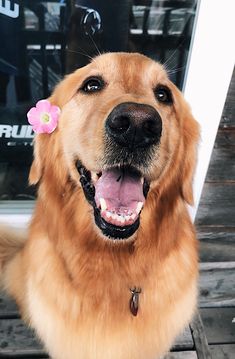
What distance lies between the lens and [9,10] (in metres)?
1.84

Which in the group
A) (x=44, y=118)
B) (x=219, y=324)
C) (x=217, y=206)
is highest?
(x=44, y=118)

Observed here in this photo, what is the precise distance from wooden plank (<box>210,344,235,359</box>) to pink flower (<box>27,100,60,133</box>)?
1370 millimetres

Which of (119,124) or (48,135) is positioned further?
(48,135)

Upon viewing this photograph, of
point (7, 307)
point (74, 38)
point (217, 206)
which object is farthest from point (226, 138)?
point (7, 307)

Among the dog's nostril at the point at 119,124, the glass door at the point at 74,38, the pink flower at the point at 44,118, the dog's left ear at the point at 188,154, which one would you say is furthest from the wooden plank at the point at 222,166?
the dog's nostril at the point at 119,124

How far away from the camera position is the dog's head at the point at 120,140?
44.6 inches

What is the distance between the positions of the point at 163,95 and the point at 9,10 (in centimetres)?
94

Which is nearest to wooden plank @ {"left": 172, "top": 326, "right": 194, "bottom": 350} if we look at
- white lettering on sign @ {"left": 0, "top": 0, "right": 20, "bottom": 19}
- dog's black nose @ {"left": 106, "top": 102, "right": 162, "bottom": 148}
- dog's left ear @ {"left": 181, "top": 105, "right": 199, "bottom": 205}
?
dog's left ear @ {"left": 181, "top": 105, "right": 199, "bottom": 205}

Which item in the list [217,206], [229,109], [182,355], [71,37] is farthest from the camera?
[217,206]

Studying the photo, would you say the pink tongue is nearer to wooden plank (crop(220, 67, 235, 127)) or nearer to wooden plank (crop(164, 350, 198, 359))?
wooden plank (crop(164, 350, 198, 359))

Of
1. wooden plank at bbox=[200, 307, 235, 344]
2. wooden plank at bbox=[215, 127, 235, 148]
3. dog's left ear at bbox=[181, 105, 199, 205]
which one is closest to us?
dog's left ear at bbox=[181, 105, 199, 205]

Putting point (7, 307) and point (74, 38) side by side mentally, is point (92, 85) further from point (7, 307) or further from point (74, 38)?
point (7, 307)

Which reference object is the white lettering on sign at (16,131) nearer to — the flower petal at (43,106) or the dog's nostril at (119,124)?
the flower petal at (43,106)

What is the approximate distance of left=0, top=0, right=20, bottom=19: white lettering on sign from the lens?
182cm
